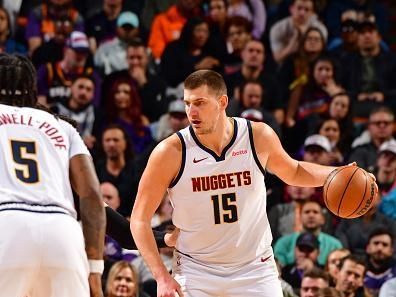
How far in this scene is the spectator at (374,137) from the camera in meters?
11.5

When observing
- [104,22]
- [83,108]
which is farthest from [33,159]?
[104,22]

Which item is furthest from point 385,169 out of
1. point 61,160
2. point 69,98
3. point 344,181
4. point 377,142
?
point 61,160

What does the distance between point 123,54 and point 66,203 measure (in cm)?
832

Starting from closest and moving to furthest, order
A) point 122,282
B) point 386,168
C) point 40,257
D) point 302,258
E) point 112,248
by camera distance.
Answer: point 40,257 < point 122,282 < point 302,258 < point 112,248 < point 386,168

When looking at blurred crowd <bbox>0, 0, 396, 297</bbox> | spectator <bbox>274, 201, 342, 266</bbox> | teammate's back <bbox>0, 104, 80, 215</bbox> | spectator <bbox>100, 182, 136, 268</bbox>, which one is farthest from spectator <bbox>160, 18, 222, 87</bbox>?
teammate's back <bbox>0, 104, 80, 215</bbox>

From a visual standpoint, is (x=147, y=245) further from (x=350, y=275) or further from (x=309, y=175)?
(x=350, y=275)

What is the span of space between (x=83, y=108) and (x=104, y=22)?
2.13 metres

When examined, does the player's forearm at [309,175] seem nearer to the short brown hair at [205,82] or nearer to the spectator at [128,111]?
the short brown hair at [205,82]

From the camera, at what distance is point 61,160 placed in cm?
481

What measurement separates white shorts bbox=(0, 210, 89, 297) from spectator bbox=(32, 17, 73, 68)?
803 centimetres

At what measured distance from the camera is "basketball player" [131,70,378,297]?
19.3 ft

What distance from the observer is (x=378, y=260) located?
9.87 metres

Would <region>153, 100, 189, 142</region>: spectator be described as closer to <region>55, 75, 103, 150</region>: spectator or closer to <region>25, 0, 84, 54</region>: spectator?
<region>55, 75, 103, 150</region>: spectator

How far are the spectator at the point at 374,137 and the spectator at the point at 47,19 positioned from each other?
4.10 metres
